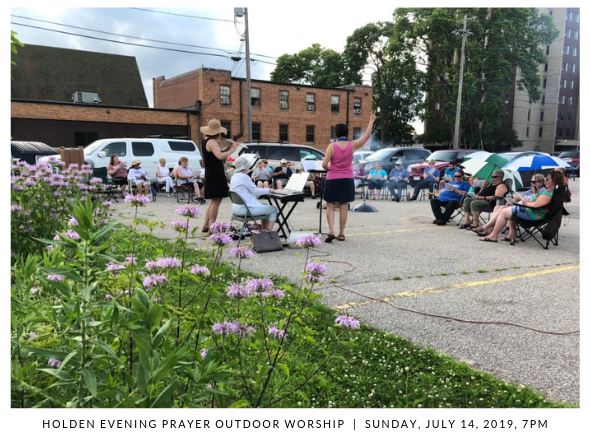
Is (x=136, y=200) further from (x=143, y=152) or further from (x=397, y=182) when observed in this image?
(x=143, y=152)

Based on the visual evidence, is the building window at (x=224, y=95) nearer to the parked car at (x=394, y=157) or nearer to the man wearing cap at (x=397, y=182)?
the parked car at (x=394, y=157)

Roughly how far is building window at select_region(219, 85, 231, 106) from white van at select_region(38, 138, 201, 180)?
49.2 ft

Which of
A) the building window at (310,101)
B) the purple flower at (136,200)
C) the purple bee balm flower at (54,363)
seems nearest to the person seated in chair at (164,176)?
the purple flower at (136,200)

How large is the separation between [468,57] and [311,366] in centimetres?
4017

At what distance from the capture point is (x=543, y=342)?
352cm

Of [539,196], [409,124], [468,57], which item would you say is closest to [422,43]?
[468,57]

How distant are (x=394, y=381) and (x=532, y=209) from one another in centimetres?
554

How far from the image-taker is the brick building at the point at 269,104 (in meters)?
33.0

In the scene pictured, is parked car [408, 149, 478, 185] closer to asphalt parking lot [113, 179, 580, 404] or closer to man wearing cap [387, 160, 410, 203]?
man wearing cap [387, 160, 410, 203]

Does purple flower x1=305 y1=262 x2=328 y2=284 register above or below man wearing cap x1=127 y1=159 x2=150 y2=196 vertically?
below

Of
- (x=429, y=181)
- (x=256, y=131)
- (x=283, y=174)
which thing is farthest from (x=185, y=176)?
(x=256, y=131)

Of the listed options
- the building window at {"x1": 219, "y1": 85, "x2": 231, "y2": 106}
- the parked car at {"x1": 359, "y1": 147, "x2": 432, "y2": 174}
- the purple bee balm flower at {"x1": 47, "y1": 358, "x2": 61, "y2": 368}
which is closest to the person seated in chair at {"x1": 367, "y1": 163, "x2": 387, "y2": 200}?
the parked car at {"x1": 359, "y1": 147, "x2": 432, "y2": 174}

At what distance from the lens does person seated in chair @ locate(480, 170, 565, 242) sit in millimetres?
7055

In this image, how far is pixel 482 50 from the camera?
37594 millimetres
